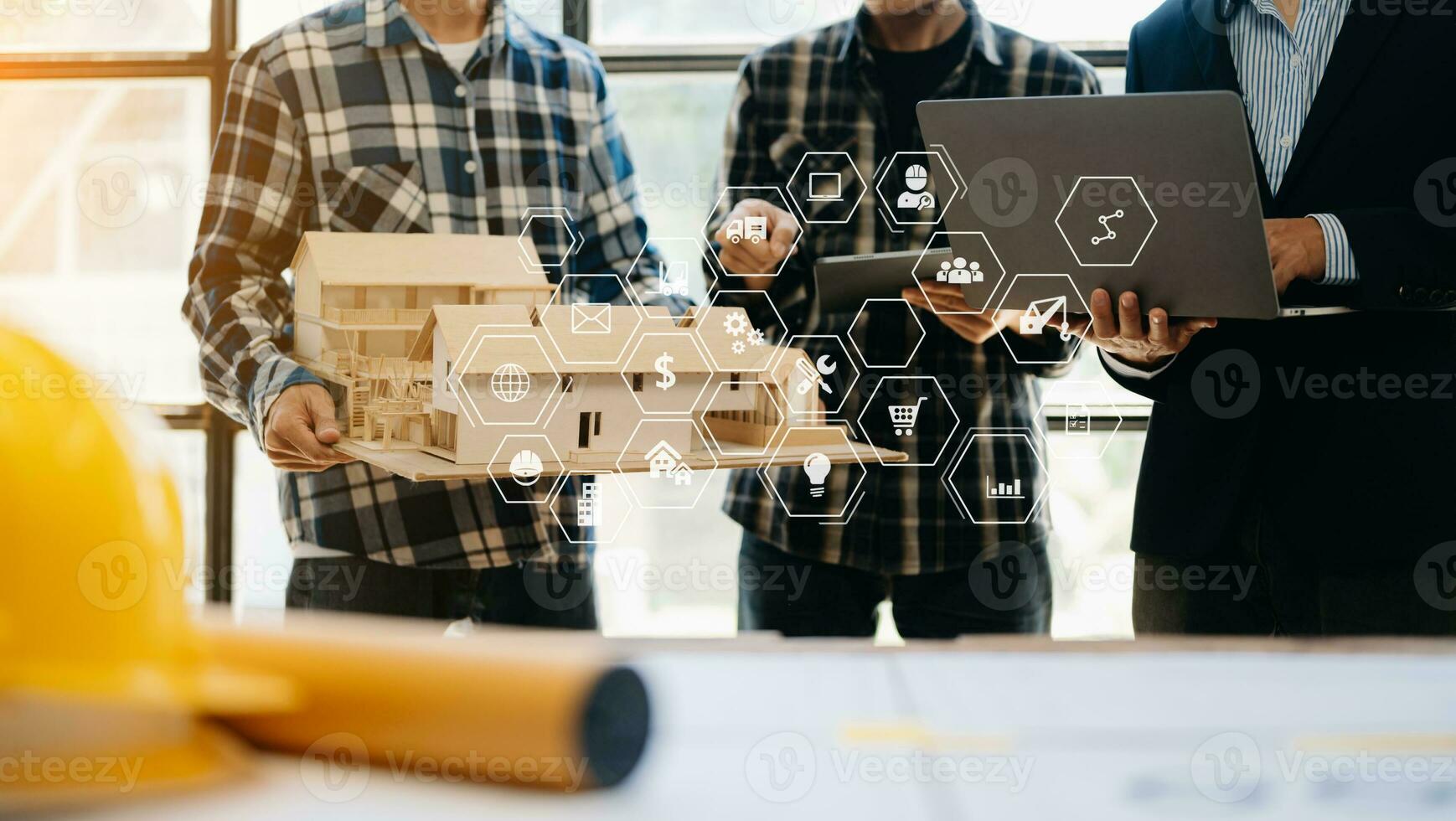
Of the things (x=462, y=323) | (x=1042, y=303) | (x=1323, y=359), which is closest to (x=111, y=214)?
(x=462, y=323)

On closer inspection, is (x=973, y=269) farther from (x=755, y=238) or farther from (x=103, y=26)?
(x=103, y=26)

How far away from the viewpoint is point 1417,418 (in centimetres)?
113

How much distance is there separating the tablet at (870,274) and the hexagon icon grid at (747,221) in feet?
0.31

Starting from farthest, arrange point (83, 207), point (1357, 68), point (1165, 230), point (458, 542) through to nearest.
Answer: point (83, 207), point (458, 542), point (1357, 68), point (1165, 230)

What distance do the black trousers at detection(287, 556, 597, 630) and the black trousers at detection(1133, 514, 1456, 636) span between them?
28.9 inches

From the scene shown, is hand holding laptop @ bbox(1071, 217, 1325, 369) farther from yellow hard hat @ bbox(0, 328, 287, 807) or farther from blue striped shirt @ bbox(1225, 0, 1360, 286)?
yellow hard hat @ bbox(0, 328, 287, 807)

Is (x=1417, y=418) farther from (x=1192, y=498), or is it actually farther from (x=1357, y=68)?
(x=1357, y=68)

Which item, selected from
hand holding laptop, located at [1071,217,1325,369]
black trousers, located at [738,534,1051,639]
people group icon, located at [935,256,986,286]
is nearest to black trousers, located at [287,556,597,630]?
black trousers, located at [738,534,1051,639]

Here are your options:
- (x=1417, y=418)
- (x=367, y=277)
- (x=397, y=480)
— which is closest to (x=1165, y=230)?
(x=1417, y=418)

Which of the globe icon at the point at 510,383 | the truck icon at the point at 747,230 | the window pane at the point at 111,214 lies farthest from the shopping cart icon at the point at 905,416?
the window pane at the point at 111,214

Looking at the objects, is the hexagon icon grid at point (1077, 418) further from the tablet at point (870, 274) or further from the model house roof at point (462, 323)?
the model house roof at point (462, 323)

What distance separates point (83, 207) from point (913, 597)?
1.65 metres

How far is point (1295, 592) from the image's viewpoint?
114cm

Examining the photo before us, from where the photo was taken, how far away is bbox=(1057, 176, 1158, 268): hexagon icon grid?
38.5 inches
